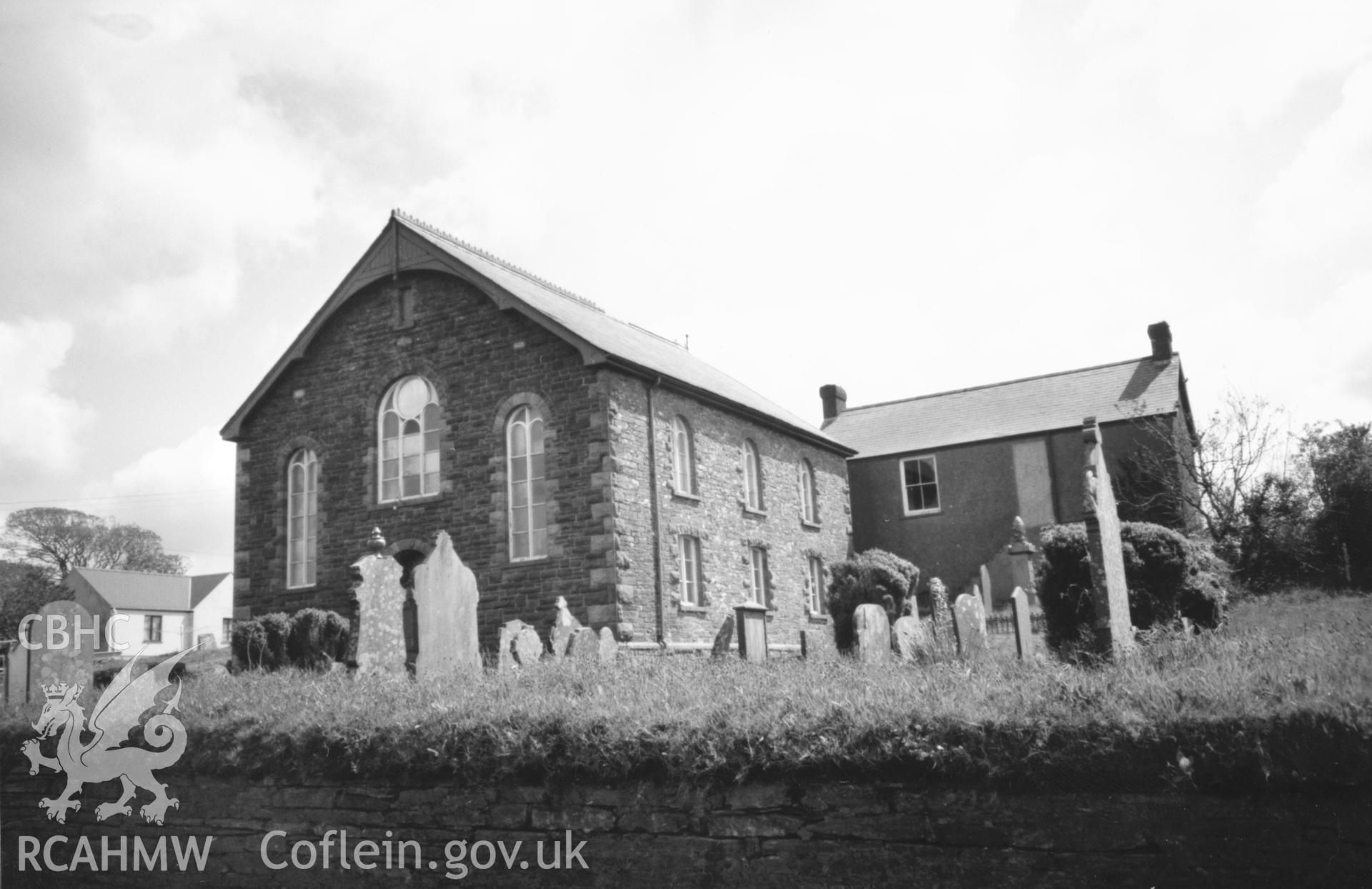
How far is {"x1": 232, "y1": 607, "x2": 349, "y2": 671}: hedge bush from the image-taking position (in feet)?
60.0

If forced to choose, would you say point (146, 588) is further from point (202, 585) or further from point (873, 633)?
point (873, 633)

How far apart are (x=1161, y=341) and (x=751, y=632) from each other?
2408cm

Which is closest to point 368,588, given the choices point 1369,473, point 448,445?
point 448,445

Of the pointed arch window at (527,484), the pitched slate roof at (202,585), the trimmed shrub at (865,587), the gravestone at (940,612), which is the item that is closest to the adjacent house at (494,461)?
the pointed arch window at (527,484)

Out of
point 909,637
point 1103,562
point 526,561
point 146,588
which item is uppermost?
point 146,588

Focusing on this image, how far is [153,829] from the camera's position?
7.95 meters

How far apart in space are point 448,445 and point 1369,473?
2344 cm

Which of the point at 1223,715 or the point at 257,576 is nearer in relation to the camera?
the point at 1223,715

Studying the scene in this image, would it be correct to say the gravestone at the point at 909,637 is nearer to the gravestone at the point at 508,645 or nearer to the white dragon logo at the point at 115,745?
the gravestone at the point at 508,645

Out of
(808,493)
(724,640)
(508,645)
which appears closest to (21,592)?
(808,493)

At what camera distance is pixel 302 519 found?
2239 cm

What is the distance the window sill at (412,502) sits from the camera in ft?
67.6

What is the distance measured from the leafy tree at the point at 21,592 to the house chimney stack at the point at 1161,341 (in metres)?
46.8

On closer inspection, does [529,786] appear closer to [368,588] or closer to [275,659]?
[368,588]
